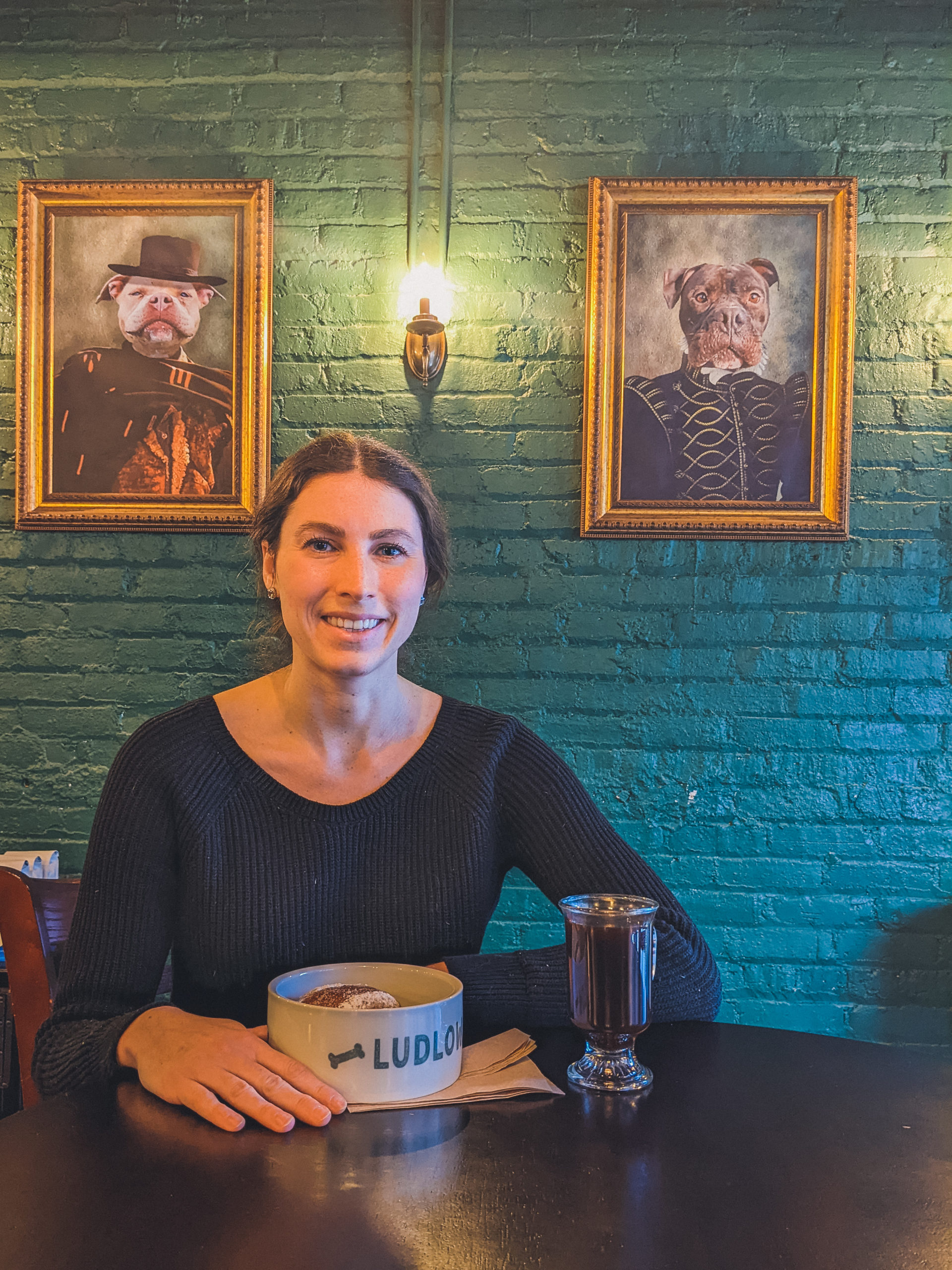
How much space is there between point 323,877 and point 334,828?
A: 0.06m

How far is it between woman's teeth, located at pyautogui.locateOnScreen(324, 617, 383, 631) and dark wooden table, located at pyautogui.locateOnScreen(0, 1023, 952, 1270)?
65cm

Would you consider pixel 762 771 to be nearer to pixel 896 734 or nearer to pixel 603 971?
pixel 896 734

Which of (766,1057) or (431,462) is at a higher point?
(431,462)

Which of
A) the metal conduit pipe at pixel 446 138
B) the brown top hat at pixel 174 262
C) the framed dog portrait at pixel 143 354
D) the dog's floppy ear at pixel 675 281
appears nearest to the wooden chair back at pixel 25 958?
the framed dog portrait at pixel 143 354

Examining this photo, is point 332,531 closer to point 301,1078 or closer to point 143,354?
point 301,1078

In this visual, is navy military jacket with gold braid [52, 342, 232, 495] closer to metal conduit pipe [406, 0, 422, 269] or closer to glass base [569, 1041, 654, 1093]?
metal conduit pipe [406, 0, 422, 269]

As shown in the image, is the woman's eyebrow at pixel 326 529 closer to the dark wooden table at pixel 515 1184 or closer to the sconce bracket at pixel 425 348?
the dark wooden table at pixel 515 1184

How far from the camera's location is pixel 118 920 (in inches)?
45.9

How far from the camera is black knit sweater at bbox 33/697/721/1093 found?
3.72 feet

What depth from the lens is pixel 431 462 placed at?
251cm

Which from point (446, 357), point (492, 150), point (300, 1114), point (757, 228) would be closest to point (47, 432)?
point (446, 357)

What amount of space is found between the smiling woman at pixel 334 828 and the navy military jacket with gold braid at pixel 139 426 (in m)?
1.10

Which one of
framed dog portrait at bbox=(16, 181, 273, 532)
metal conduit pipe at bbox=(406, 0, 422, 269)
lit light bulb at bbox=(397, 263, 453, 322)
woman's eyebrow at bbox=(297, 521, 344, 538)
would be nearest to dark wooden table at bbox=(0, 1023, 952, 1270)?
woman's eyebrow at bbox=(297, 521, 344, 538)

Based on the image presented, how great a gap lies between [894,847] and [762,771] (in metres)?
0.38
